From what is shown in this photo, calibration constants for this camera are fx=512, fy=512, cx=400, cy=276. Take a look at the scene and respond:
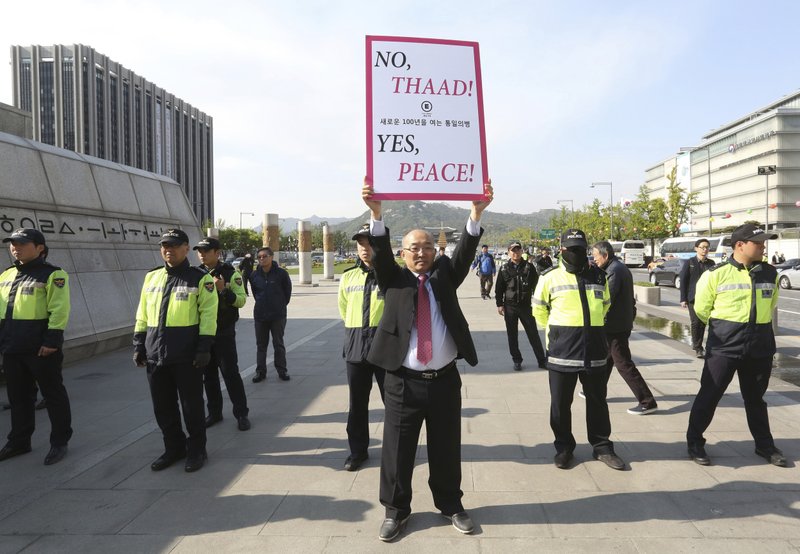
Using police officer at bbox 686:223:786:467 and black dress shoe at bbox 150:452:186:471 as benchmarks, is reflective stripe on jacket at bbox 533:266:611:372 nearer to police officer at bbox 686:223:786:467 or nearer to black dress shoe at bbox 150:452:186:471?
police officer at bbox 686:223:786:467

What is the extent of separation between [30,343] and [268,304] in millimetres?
3037

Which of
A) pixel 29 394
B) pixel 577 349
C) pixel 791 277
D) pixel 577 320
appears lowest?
pixel 29 394

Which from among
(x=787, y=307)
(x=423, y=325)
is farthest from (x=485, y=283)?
Result: (x=423, y=325)

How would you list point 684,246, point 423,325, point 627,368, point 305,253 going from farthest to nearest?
1. point 684,246
2. point 305,253
3. point 627,368
4. point 423,325

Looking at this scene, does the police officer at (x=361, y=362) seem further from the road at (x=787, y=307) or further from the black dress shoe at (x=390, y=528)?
the road at (x=787, y=307)

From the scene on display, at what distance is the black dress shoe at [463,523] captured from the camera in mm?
3184

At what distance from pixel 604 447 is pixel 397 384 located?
7.00 ft

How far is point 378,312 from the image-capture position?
4391 mm

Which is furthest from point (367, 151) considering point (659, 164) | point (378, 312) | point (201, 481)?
point (659, 164)

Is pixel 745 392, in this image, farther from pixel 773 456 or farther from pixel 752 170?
pixel 752 170

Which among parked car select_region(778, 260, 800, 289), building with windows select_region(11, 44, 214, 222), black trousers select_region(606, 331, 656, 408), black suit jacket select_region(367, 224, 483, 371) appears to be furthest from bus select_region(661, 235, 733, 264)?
building with windows select_region(11, 44, 214, 222)

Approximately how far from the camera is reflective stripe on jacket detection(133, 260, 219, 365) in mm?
4211

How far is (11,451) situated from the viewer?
454 centimetres

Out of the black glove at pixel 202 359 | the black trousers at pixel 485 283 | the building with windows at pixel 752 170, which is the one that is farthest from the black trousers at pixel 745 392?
the building with windows at pixel 752 170
